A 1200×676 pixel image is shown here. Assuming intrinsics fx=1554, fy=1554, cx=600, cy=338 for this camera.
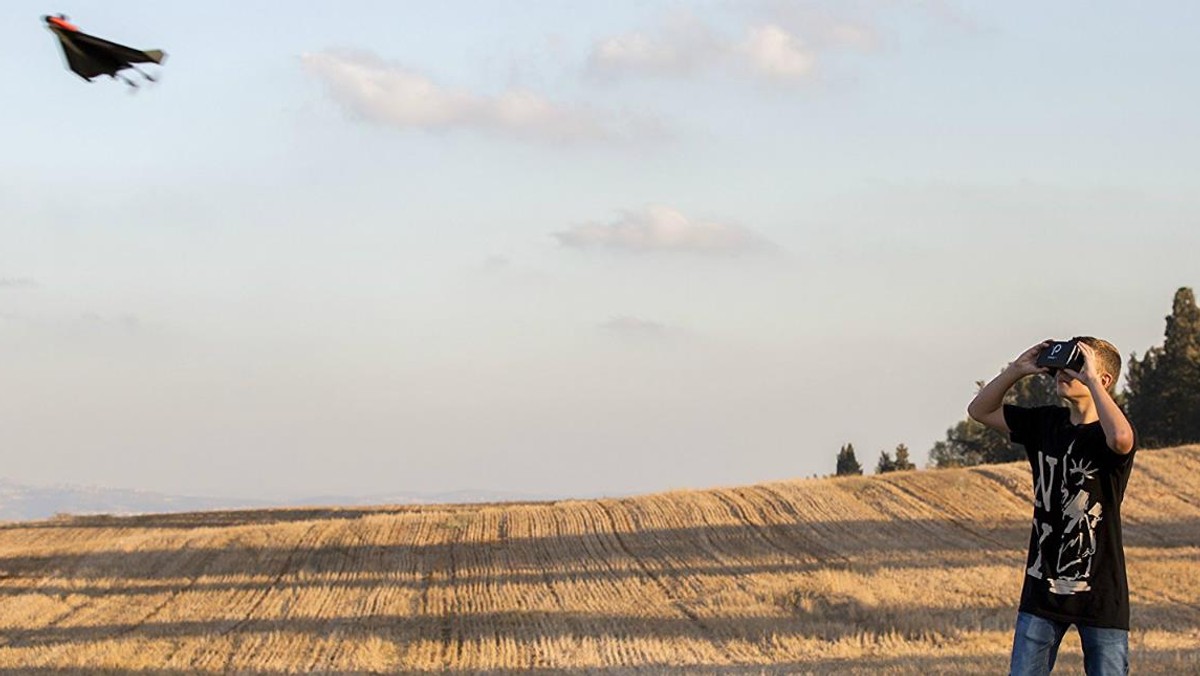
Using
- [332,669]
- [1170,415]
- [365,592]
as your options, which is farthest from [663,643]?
[1170,415]

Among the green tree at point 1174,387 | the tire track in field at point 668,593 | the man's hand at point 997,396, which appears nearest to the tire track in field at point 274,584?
the tire track in field at point 668,593

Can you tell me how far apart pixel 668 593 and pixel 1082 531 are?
20.3m

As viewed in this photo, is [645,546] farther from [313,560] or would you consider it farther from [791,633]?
[791,633]

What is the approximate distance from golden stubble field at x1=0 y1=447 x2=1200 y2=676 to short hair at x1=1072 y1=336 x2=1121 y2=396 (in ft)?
27.2

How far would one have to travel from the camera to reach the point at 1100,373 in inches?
300

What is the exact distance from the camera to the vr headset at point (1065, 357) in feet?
24.5

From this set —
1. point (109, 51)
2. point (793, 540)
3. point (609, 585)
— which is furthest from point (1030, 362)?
point (793, 540)

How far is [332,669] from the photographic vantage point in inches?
766

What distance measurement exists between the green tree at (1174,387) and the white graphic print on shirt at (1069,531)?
197 ft

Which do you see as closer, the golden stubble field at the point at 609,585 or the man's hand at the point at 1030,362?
the man's hand at the point at 1030,362

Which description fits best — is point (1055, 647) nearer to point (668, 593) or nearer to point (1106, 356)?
point (1106, 356)

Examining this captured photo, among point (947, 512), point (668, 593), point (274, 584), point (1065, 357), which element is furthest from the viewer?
point (947, 512)

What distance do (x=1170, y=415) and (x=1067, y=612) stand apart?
2494 inches

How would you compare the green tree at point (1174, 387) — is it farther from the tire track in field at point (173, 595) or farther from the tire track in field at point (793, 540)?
the tire track in field at point (173, 595)
